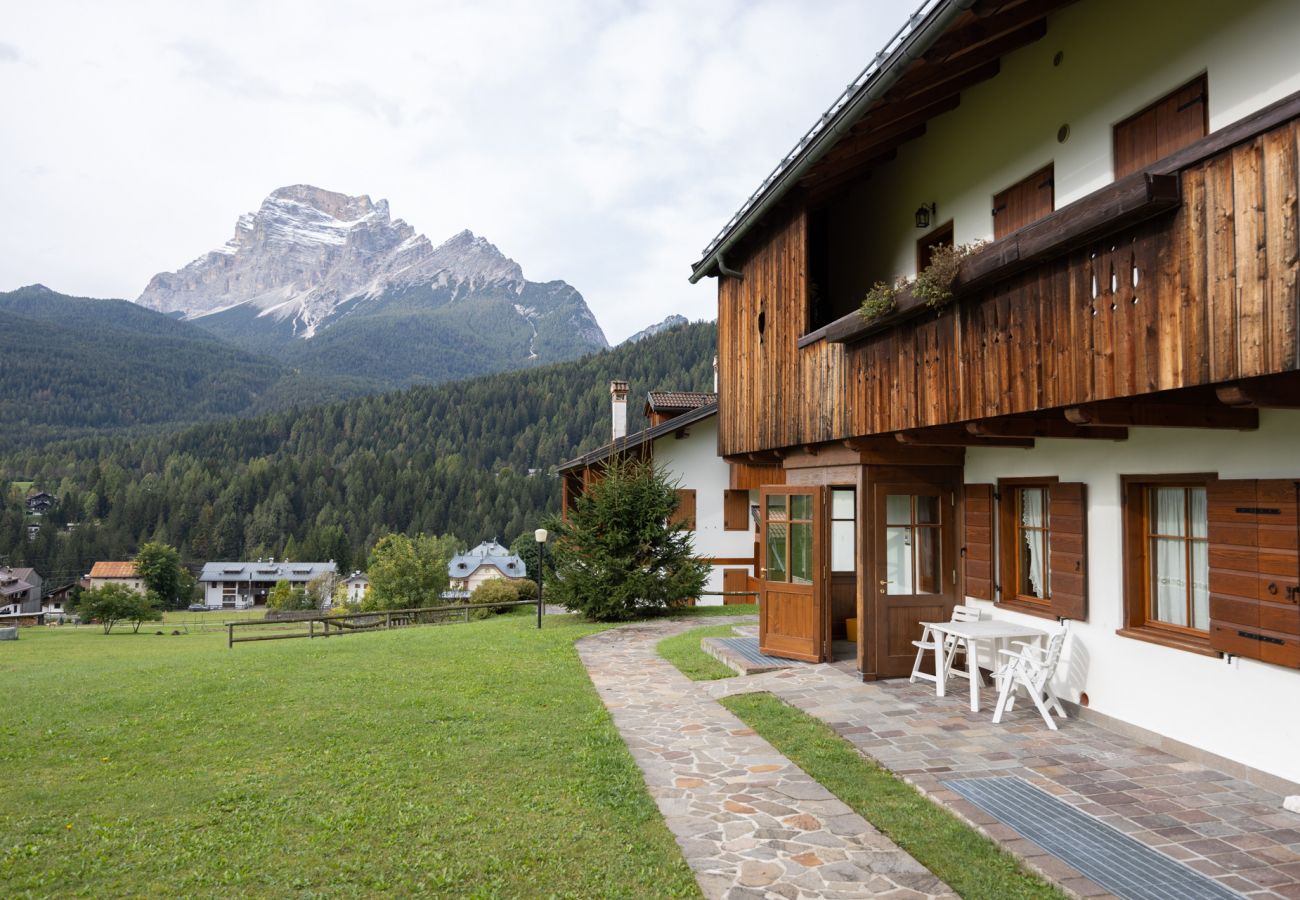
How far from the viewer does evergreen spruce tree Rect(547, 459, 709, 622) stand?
1583 centimetres

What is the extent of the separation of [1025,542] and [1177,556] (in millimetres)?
1993

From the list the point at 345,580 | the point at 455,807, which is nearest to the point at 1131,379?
the point at 455,807

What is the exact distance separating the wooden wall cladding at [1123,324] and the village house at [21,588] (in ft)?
332

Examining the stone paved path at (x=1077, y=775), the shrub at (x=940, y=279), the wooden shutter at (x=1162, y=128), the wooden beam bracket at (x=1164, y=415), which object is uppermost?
the wooden shutter at (x=1162, y=128)

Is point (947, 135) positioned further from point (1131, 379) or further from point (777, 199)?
point (1131, 379)

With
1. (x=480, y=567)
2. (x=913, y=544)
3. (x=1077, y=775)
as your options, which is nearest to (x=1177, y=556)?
(x=1077, y=775)

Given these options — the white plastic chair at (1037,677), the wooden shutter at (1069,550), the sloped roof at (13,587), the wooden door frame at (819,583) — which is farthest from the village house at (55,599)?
the wooden shutter at (1069,550)

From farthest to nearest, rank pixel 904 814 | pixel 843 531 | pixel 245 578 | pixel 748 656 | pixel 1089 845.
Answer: pixel 245 578 → pixel 843 531 → pixel 748 656 → pixel 904 814 → pixel 1089 845

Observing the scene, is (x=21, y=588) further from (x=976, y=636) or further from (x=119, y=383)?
(x=976, y=636)

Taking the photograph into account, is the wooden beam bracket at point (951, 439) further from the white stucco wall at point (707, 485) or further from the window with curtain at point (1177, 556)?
the white stucco wall at point (707, 485)

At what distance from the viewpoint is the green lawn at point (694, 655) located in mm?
9859

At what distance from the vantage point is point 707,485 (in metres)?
22.2

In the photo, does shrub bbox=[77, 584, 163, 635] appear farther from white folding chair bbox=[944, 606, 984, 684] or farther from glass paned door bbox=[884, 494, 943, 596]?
white folding chair bbox=[944, 606, 984, 684]

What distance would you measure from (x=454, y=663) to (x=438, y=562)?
155ft
